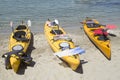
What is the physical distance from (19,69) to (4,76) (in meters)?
0.76

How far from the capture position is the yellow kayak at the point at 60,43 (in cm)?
1088

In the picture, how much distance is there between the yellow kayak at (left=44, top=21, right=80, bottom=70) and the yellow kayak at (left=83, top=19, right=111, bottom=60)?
1.33 m

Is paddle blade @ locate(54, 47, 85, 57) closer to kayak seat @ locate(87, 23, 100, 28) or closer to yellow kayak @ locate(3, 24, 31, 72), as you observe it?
yellow kayak @ locate(3, 24, 31, 72)

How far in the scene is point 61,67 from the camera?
11.3 meters

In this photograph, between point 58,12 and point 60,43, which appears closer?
point 60,43

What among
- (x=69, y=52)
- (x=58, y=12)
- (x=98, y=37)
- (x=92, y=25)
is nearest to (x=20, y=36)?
(x=69, y=52)

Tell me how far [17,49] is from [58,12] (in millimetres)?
9519

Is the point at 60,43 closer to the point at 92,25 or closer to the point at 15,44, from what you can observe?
the point at 15,44

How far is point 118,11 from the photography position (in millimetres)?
21766

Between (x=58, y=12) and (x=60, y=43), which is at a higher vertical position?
(x=60, y=43)

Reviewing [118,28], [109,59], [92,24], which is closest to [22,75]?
[109,59]

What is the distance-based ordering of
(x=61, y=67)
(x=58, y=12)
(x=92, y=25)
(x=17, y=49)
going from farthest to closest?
(x=58, y=12), (x=92, y=25), (x=17, y=49), (x=61, y=67)

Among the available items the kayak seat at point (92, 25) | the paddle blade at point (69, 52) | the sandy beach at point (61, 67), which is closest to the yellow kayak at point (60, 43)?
the paddle blade at point (69, 52)

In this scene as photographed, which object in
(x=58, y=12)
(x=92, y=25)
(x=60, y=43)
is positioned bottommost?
(x=58, y=12)
